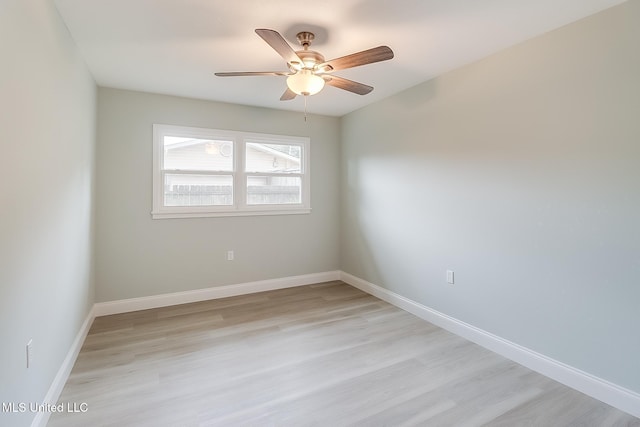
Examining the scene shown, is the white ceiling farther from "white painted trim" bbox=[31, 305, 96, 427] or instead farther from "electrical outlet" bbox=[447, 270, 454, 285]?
"white painted trim" bbox=[31, 305, 96, 427]

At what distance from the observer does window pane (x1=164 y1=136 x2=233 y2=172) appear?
3.59 m

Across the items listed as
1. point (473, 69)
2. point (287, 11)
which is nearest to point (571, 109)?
point (473, 69)

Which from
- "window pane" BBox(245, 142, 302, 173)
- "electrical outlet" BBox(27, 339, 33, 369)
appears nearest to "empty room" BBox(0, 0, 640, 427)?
"electrical outlet" BBox(27, 339, 33, 369)

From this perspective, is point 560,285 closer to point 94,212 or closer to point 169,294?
point 169,294

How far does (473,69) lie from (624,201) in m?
1.54

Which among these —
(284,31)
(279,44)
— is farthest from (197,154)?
(279,44)

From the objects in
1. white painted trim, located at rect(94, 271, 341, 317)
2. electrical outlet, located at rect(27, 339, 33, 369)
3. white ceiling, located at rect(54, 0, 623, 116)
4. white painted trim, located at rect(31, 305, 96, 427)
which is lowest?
white painted trim, located at rect(31, 305, 96, 427)

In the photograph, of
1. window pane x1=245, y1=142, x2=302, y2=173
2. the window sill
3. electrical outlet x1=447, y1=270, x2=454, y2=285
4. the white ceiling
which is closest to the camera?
the white ceiling

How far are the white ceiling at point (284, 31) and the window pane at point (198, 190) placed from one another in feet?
3.64

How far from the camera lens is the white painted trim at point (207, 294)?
3322 mm

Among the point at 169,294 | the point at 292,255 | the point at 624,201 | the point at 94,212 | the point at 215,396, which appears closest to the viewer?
the point at 624,201

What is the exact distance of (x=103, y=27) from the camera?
6.98 ft

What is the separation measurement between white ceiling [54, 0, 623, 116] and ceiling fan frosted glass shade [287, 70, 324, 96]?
12.8 inches

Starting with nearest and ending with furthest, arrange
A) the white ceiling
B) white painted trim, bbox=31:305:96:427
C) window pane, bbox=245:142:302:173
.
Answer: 1. white painted trim, bbox=31:305:96:427
2. the white ceiling
3. window pane, bbox=245:142:302:173
